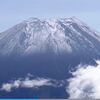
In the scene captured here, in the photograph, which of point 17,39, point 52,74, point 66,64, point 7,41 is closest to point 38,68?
point 52,74

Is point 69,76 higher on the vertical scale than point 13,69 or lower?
lower

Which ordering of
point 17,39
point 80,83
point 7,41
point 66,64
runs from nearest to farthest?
point 80,83 → point 66,64 → point 7,41 → point 17,39

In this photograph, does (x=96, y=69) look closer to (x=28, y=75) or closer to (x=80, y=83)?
(x=80, y=83)

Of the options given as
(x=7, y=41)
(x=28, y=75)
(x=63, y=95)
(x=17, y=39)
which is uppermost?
(x=17, y=39)

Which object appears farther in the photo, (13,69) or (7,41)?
(7,41)

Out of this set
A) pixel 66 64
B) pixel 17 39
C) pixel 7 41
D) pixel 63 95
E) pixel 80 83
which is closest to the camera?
pixel 63 95

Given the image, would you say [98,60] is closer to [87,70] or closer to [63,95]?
[87,70]
